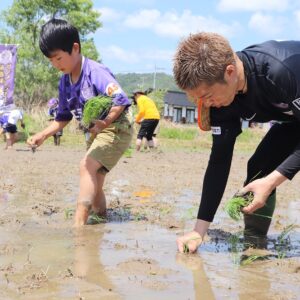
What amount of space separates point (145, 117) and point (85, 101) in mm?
10580

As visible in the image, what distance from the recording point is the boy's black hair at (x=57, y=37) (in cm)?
452

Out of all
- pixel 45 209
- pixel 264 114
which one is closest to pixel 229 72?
pixel 264 114

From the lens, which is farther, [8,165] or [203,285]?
[8,165]

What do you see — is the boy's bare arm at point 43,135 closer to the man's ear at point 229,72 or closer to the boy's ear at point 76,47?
the boy's ear at point 76,47

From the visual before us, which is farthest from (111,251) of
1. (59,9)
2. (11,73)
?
(59,9)

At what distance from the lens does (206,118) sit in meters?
3.65

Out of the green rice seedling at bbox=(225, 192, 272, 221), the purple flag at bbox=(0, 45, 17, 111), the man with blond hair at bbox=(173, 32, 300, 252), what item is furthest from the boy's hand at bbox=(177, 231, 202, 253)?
the purple flag at bbox=(0, 45, 17, 111)

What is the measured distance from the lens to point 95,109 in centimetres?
454

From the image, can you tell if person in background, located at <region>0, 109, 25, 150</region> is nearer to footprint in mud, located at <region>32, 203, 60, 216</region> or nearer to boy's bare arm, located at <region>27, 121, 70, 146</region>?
footprint in mud, located at <region>32, 203, 60, 216</region>

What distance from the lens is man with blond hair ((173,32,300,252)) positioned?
2920 mm

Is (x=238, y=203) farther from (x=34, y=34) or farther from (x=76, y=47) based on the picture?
(x=34, y=34)

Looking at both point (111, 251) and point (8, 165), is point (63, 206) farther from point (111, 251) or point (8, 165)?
point (8, 165)

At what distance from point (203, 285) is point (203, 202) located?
79 cm

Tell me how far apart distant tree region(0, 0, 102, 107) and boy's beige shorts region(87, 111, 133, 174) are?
30.0m
